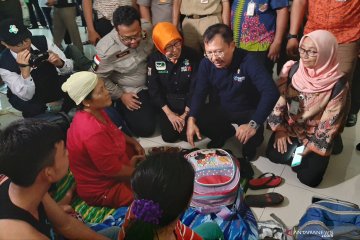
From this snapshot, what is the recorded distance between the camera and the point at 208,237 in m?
1.48

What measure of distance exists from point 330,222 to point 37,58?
2.27 meters

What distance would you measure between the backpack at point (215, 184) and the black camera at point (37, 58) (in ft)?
4.84

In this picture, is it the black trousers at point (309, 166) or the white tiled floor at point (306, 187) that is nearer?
the white tiled floor at point (306, 187)

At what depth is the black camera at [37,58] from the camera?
2.47 m

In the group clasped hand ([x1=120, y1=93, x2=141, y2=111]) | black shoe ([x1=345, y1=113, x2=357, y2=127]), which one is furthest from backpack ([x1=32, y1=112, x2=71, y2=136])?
black shoe ([x1=345, y1=113, x2=357, y2=127])

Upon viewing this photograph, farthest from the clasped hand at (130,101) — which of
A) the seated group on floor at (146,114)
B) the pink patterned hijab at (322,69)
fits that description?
the pink patterned hijab at (322,69)

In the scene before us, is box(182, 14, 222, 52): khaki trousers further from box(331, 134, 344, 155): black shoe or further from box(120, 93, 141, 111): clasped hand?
box(331, 134, 344, 155): black shoe

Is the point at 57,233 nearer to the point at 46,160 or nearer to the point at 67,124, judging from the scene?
the point at 46,160

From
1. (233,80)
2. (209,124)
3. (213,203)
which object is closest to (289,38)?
(233,80)

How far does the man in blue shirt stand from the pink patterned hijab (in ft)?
0.73

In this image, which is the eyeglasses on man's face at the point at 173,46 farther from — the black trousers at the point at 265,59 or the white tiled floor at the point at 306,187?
the white tiled floor at the point at 306,187

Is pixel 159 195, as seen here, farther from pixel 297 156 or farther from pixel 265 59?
pixel 265 59

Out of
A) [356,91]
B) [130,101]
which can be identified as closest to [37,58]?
[130,101]

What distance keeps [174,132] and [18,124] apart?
1.70m
